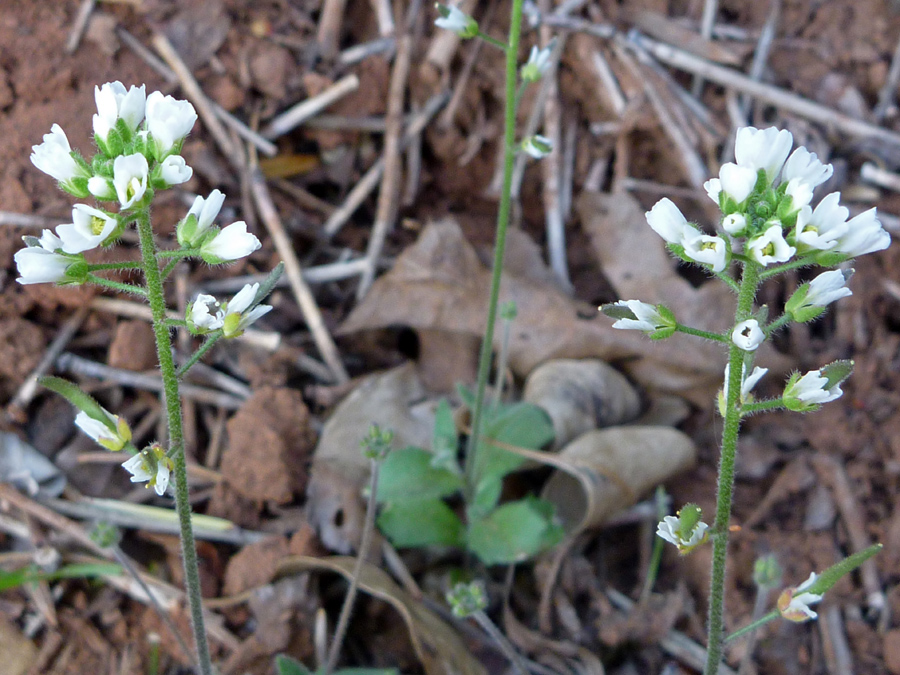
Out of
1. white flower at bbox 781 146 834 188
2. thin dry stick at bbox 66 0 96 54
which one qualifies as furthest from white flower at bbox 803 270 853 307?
thin dry stick at bbox 66 0 96 54

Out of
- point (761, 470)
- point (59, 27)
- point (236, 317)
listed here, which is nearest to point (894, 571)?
point (761, 470)

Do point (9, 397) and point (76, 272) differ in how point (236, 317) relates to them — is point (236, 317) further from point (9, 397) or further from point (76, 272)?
point (9, 397)

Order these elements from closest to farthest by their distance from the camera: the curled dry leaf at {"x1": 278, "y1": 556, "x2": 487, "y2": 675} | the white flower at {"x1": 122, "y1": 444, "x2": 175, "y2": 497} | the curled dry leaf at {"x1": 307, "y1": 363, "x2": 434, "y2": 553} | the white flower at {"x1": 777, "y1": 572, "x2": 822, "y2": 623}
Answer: the white flower at {"x1": 122, "y1": 444, "x2": 175, "y2": 497} → the white flower at {"x1": 777, "y1": 572, "x2": 822, "y2": 623} → the curled dry leaf at {"x1": 278, "y1": 556, "x2": 487, "y2": 675} → the curled dry leaf at {"x1": 307, "y1": 363, "x2": 434, "y2": 553}

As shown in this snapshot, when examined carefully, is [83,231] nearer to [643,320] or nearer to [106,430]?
[106,430]

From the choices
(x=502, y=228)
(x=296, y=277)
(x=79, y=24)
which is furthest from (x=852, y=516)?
(x=79, y=24)

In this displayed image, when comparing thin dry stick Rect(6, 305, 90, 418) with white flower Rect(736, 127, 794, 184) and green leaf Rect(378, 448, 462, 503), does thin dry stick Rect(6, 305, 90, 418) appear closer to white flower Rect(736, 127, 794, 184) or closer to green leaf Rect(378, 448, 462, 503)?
green leaf Rect(378, 448, 462, 503)

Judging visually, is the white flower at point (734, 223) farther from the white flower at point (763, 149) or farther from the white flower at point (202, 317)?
the white flower at point (202, 317)
